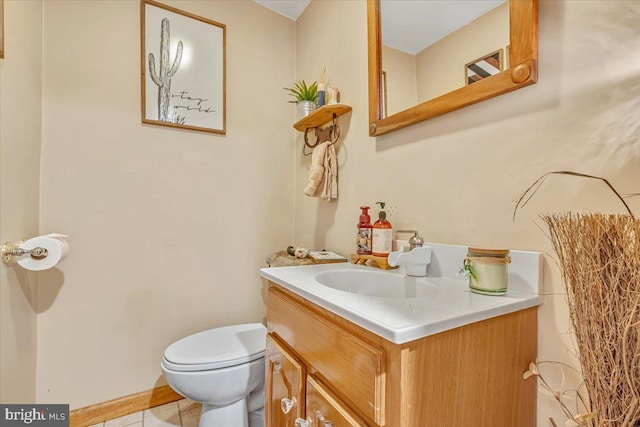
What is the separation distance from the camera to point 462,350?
56cm

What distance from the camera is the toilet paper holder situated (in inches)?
39.6

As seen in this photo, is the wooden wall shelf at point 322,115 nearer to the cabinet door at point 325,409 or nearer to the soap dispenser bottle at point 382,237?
the soap dispenser bottle at point 382,237

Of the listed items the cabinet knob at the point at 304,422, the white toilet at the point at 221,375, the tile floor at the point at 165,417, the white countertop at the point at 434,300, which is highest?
the white countertop at the point at 434,300

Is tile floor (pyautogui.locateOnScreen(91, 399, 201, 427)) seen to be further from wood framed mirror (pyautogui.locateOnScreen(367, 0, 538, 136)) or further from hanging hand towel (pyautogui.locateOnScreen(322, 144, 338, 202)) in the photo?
wood framed mirror (pyautogui.locateOnScreen(367, 0, 538, 136))

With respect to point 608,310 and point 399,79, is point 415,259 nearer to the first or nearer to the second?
point 608,310

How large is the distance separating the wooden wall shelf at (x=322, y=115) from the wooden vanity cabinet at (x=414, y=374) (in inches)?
38.9

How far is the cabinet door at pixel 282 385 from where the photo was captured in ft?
2.51

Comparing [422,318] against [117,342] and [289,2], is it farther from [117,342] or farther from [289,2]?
[289,2]


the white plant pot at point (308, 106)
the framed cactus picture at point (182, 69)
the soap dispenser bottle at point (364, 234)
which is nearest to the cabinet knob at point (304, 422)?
the soap dispenser bottle at point (364, 234)

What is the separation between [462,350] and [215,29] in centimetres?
198

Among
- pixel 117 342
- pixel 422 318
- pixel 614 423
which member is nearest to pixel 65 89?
pixel 117 342

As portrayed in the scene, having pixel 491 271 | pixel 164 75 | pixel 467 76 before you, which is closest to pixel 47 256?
pixel 164 75

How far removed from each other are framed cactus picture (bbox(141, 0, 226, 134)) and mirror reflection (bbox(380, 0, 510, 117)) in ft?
3.32

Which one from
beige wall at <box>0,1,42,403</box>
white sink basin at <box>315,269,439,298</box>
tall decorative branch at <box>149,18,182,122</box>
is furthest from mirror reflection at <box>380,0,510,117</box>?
beige wall at <box>0,1,42,403</box>
